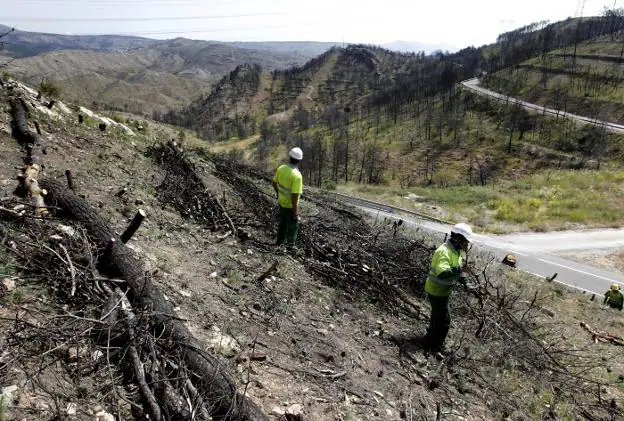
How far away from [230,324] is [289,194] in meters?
2.84

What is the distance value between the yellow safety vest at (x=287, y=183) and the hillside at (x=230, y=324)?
0.98m

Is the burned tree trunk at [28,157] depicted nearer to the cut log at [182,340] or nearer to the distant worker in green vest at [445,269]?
the cut log at [182,340]

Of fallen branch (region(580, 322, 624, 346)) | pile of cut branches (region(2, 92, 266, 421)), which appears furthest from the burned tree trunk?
fallen branch (region(580, 322, 624, 346))

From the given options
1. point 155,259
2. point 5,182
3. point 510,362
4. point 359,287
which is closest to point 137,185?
point 5,182

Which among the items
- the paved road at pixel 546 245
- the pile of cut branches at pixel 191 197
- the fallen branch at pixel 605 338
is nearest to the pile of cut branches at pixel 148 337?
the pile of cut branches at pixel 191 197

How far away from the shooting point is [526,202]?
24.3m

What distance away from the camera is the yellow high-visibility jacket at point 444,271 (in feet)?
16.6

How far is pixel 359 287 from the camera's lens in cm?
691

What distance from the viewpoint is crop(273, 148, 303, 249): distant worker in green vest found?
270 inches

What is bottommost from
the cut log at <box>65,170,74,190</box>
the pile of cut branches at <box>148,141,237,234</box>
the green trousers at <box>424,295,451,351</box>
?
the green trousers at <box>424,295,451,351</box>

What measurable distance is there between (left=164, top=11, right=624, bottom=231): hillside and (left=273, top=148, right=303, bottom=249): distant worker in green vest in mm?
16275

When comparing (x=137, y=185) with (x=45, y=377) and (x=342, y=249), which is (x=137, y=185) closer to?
(x=342, y=249)

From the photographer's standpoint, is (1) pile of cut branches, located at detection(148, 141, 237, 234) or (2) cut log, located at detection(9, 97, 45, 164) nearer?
(2) cut log, located at detection(9, 97, 45, 164)

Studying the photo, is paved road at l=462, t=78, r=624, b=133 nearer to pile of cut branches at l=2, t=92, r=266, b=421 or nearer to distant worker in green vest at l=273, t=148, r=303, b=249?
distant worker in green vest at l=273, t=148, r=303, b=249
